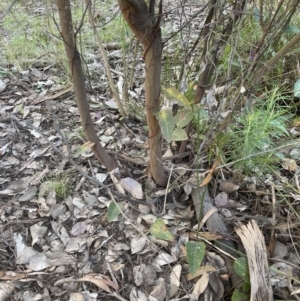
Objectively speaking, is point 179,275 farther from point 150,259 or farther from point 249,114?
point 249,114

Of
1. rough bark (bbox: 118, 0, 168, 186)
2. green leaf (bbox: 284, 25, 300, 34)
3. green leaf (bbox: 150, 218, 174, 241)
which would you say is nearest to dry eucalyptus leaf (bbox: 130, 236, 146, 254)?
green leaf (bbox: 150, 218, 174, 241)

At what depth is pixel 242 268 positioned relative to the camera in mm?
992

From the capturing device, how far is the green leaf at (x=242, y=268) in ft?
3.21

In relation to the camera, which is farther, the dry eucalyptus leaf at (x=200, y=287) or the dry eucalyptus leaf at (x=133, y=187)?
the dry eucalyptus leaf at (x=133, y=187)

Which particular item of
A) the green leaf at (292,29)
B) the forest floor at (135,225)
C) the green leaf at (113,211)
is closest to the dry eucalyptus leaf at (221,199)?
the forest floor at (135,225)

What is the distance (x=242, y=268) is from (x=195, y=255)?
14cm

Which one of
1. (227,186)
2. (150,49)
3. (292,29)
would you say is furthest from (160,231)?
(292,29)

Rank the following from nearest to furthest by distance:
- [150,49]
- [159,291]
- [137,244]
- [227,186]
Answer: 1. [150,49]
2. [159,291]
3. [137,244]
4. [227,186]

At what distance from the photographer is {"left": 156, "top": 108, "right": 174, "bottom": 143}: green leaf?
938 mm

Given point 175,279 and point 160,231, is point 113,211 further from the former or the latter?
point 175,279

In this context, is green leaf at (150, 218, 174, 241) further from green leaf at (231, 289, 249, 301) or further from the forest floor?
green leaf at (231, 289, 249, 301)

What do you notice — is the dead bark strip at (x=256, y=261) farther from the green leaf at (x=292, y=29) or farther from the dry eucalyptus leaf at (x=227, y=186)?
the green leaf at (x=292, y=29)

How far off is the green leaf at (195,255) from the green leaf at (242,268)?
0.11 meters

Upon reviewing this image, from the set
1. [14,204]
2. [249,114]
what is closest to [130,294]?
[14,204]
